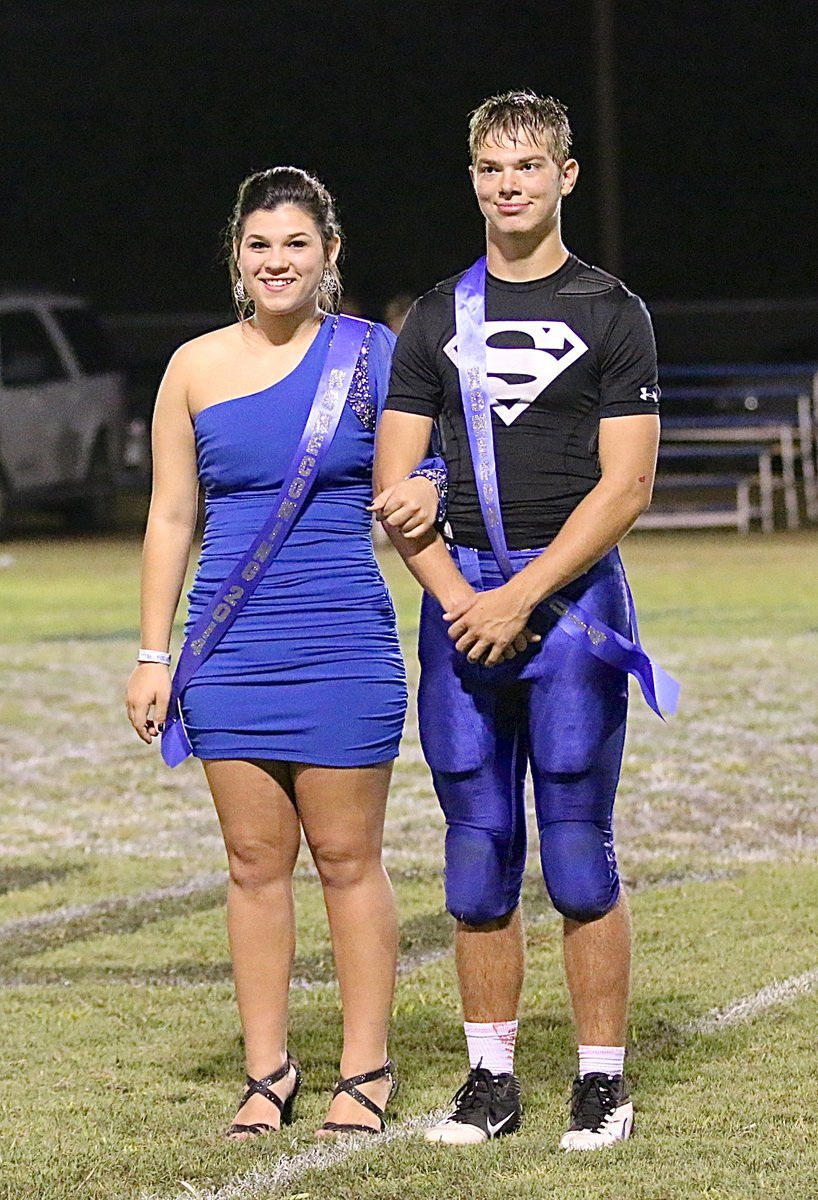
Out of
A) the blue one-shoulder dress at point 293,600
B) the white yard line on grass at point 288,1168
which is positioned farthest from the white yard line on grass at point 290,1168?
the blue one-shoulder dress at point 293,600

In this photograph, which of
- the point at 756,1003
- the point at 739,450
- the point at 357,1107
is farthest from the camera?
the point at 739,450

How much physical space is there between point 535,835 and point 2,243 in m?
34.8

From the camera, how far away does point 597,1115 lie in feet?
13.5

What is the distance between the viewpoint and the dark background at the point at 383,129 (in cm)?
4119

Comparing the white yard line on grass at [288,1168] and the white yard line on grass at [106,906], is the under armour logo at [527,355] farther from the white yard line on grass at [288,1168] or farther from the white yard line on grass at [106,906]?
the white yard line on grass at [106,906]

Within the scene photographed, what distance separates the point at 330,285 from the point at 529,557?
0.75m

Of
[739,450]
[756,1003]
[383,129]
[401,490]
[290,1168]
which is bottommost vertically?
[739,450]

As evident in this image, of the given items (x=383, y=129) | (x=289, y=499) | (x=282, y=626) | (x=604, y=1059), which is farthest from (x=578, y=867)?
(x=383, y=129)

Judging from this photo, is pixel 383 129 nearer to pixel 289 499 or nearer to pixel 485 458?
pixel 289 499

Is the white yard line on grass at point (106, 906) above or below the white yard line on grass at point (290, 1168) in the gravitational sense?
below

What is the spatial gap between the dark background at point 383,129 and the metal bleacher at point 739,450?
1568 centimetres

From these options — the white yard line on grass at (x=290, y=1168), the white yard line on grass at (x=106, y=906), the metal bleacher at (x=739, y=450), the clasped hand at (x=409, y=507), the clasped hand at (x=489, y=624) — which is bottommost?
the metal bleacher at (x=739, y=450)

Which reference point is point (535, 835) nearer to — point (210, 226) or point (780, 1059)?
point (780, 1059)

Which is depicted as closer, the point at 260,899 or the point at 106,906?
the point at 260,899
